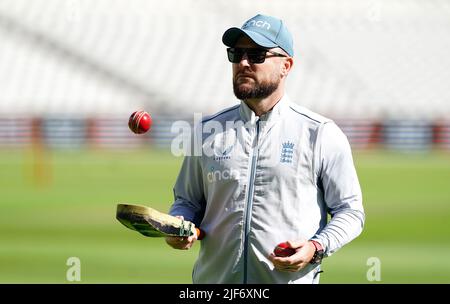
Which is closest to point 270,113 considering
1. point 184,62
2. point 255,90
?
point 255,90

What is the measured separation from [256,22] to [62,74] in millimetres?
34551

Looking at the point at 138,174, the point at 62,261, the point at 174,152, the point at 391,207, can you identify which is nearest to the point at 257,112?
the point at 62,261

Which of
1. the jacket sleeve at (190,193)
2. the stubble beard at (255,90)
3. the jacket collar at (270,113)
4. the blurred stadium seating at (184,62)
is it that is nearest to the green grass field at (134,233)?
the jacket sleeve at (190,193)

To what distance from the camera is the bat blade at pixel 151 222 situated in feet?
13.0

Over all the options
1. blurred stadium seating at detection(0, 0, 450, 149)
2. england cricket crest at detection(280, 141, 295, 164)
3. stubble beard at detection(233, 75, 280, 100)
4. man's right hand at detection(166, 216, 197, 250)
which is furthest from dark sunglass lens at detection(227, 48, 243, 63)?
blurred stadium seating at detection(0, 0, 450, 149)

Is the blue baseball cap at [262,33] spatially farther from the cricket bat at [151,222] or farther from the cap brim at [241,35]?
the cricket bat at [151,222]

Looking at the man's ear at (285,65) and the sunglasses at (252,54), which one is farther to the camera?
the man's ear at (285,65)

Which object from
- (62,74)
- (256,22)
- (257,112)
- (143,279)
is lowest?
(143,279)

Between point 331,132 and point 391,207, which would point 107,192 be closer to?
point 391,207

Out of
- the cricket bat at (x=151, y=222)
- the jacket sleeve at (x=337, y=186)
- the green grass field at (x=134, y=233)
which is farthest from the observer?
the green grass field at (x=134, y=233)

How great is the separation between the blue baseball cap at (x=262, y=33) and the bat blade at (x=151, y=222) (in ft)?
2.85

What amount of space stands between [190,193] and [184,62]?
117ft

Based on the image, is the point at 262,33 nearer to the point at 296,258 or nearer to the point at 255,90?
the point at 255,90

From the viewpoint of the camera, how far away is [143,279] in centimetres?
923
